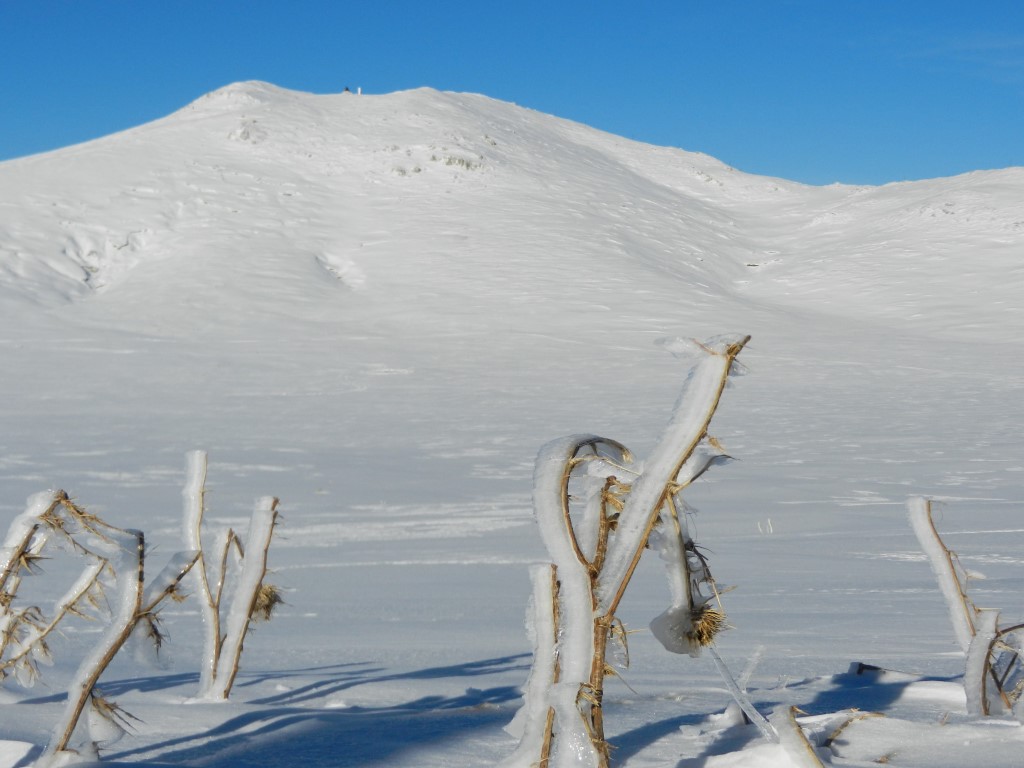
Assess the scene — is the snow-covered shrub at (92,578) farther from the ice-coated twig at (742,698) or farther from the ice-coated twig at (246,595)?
the ice-coated twig at (742,698)

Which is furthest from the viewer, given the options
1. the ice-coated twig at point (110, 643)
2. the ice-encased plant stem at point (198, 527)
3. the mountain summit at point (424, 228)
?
the mountain summit at point (424, 228)

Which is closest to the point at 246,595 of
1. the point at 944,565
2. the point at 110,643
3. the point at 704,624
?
the point at 110,643

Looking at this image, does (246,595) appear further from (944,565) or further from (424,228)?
(424,228)

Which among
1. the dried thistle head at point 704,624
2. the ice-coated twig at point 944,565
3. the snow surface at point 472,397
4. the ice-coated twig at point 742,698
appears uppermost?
the snow surface at point 472,397

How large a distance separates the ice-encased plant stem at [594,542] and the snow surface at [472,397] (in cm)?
33

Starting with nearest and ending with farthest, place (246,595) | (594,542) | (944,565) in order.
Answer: (594,542) < (944,565) < (246,595)

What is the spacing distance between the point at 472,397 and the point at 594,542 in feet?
37.6

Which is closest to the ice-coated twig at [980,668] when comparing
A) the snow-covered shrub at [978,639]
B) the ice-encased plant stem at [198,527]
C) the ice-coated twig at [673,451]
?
the snow-covered shrub at [978,639]

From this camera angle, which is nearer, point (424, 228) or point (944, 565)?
point (944, 565)

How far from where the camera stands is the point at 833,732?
180cm

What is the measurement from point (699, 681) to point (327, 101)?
34.3 meters

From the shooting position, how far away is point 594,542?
1445 mm

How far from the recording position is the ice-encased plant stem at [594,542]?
1.32 metres

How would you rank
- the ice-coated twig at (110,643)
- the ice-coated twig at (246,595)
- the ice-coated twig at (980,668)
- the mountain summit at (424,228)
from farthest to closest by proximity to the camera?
the mountain summit at (424,228) → the ice-coated twig at (246,595) → the ice-coated twig at (980,668) → the ice-coated twig at (110,643)
